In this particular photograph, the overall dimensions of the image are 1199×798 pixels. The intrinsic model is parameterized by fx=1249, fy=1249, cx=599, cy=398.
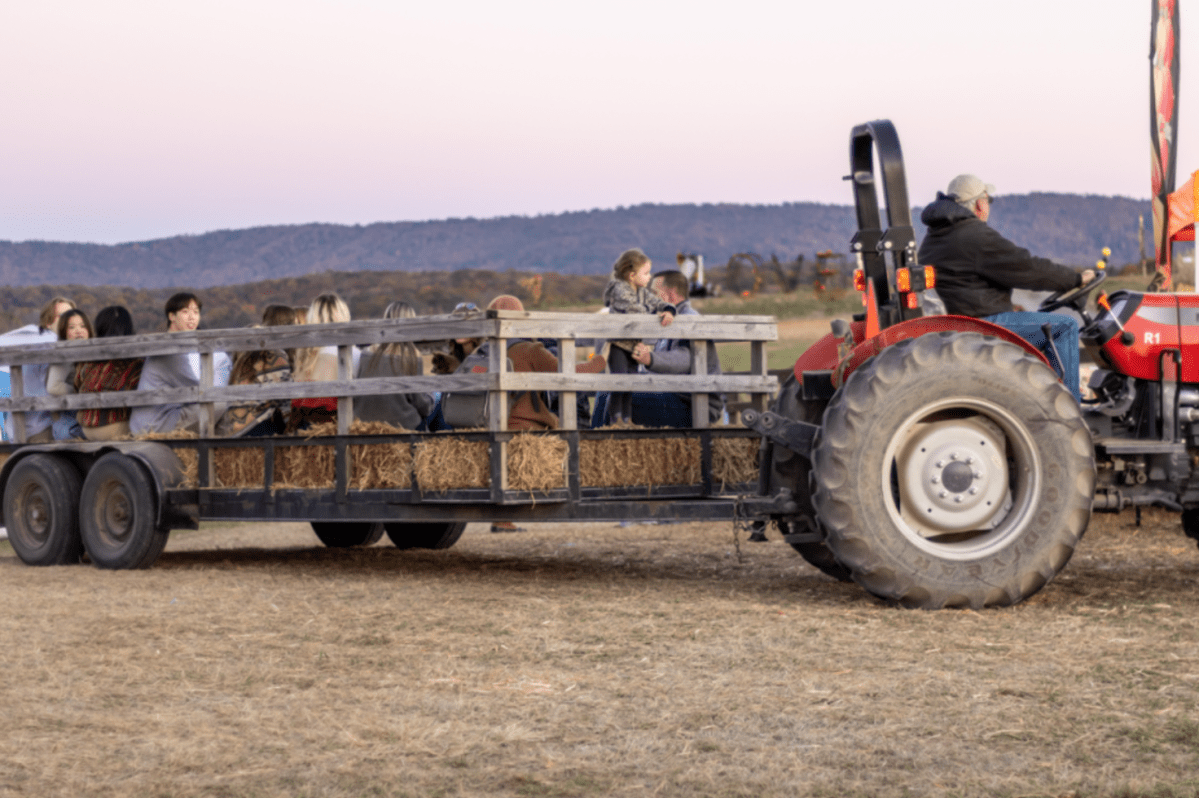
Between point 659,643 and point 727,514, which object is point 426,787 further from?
point 727,514

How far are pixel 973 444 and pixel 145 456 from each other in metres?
5.19

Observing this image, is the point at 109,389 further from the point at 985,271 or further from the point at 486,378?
the point at 985,271

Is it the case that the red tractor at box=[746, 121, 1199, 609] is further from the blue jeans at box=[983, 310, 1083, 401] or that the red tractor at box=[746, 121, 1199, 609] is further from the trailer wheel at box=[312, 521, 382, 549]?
the trailer wheel at box=[312, 521, 382, 549]

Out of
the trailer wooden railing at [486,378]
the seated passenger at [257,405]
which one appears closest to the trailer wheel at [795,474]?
the trailer wooden railing at [486,378]

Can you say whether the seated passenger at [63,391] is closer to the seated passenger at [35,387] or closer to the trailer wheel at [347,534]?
the seated passenger at [35,387]

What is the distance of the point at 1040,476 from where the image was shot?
5508 millimetres

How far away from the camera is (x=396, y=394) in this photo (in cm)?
733

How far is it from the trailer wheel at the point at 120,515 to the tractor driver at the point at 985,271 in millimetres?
5052

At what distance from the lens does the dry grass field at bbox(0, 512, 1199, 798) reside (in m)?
3.35

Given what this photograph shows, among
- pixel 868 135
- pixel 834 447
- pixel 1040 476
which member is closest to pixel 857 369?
pixel 834 447

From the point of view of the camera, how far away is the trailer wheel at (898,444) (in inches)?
216

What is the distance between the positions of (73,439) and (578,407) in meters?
4.11

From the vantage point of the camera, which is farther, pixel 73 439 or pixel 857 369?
pixel 73 439

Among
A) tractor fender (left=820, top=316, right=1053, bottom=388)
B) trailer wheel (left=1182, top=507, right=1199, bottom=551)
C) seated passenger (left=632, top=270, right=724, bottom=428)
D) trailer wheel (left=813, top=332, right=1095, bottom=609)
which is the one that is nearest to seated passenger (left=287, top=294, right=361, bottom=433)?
seated passenger (left=632, top=270, right=724, bottom=428)
